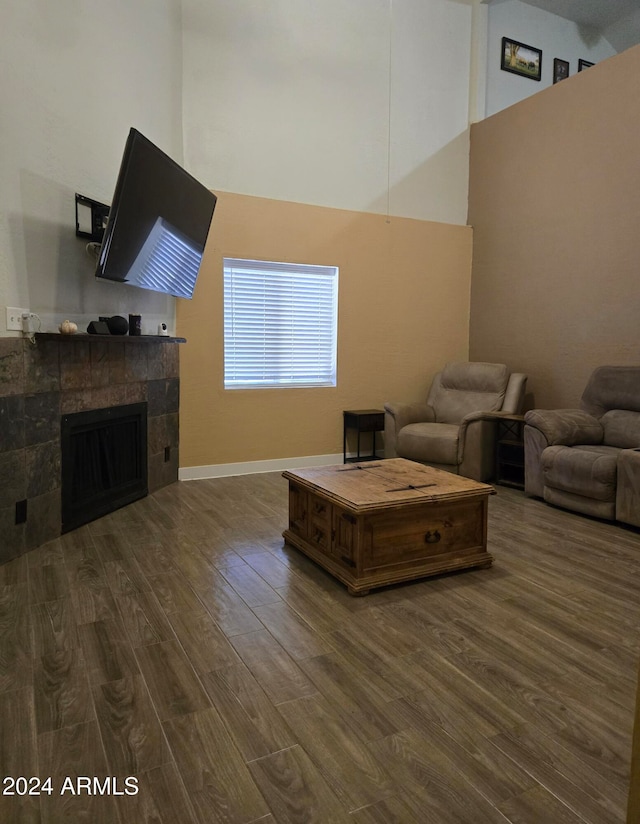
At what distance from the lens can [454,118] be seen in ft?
20.2

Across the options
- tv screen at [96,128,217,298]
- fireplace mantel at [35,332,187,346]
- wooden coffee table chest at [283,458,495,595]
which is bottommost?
wooden coffee table chest at [283,458,495,595]

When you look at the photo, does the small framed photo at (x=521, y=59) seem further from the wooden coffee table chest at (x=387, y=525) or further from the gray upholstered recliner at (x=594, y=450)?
the wooden coffee table chest at (x=387, y=525)

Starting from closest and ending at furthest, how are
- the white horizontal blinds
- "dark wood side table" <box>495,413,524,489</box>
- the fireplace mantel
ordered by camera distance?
the fireplace mantel → "dark wood side table" <box>495,413,524,489</box> → the white horizontal blinds

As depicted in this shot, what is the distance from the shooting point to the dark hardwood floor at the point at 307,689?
145 cm

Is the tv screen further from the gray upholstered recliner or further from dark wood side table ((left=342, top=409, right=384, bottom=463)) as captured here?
the gray upholstered recliner

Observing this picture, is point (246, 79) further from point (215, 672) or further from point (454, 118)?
point (215, 672)

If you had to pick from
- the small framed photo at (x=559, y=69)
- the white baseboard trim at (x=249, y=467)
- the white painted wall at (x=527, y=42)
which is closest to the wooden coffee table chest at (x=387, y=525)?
the white baseboard trim at (x=249, y=467)

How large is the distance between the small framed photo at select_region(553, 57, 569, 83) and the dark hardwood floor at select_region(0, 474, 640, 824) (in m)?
5.80

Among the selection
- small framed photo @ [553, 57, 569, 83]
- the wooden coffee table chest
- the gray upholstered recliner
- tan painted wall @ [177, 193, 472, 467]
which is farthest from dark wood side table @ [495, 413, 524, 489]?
small framed photo @ [553, 57, 569, 83]

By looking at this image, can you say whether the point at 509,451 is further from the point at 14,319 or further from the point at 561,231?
the point at 14,319

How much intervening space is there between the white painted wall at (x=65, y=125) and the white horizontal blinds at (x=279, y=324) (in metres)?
0.98

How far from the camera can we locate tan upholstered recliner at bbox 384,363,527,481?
16.1 ft

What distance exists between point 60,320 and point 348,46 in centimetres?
401

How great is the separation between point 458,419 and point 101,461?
127 inches
